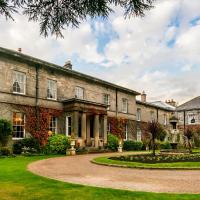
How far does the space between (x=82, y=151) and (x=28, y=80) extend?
24.1 ft

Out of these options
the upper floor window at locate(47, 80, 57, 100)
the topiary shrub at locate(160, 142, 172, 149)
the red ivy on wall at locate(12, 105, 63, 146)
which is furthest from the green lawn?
the topiary shrub at locate(160, 142, 172, 149)

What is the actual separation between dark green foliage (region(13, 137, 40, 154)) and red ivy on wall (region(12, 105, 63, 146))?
70 centimetres

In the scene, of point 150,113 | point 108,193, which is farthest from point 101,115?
point 108,193

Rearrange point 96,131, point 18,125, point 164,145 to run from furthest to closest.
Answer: point 164,145, point 96,131, point 18,125

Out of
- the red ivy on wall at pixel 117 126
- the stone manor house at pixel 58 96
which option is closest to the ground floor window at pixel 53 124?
the stone manor house at pixel 58 96

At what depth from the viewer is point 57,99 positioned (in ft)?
84.0

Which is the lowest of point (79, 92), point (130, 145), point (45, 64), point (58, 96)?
point (130, 145)

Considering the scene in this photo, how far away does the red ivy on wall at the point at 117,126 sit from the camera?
31875 millimetres

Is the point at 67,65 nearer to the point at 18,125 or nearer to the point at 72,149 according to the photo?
the point at 18,125

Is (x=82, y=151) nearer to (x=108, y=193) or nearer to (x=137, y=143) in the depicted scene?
(x=137, y=143)

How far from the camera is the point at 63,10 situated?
546cm

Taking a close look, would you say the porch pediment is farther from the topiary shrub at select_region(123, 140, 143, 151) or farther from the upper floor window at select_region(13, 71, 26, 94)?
the topiary shrub at select_region(123, 140, 143, 151)

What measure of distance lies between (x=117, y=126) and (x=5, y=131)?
587 inches

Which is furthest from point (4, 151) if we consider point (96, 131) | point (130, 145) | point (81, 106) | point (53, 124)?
point (130, 145)
